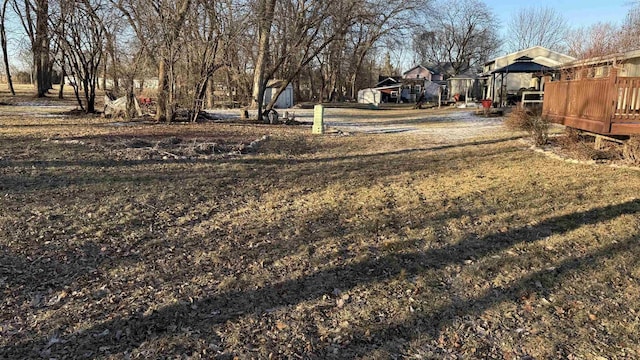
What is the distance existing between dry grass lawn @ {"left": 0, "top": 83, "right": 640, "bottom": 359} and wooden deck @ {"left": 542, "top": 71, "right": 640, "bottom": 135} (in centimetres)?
103

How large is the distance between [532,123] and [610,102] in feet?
8.39

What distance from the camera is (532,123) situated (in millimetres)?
10742

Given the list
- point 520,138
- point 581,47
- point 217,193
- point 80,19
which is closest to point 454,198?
point 217,193

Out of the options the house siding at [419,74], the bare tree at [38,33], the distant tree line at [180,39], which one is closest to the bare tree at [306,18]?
the distant tree line at [180,39]

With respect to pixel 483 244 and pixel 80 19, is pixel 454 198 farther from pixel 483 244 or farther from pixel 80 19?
pixel 80 19

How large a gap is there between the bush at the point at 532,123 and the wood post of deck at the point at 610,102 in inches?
88.9

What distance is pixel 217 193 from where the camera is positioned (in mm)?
6320

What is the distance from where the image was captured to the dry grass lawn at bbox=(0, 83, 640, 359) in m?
2.86

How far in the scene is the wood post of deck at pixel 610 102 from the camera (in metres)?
8.14

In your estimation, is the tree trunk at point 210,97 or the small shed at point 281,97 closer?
the tree trunk at point 210,97

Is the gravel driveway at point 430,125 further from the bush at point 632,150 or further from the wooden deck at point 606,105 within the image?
the bush at point 632,150

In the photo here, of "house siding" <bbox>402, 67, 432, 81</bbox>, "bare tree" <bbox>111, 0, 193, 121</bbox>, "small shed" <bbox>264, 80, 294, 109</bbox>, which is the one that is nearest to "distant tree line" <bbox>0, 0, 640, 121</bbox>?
"bare tree" <bbox>111, 0, 193, 121</bbox>

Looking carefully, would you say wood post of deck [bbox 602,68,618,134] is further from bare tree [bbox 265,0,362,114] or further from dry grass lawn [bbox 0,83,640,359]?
bare tree [bbox 265,0,362,114]

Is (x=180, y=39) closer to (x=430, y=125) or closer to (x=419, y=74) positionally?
(x=430, y=125)
